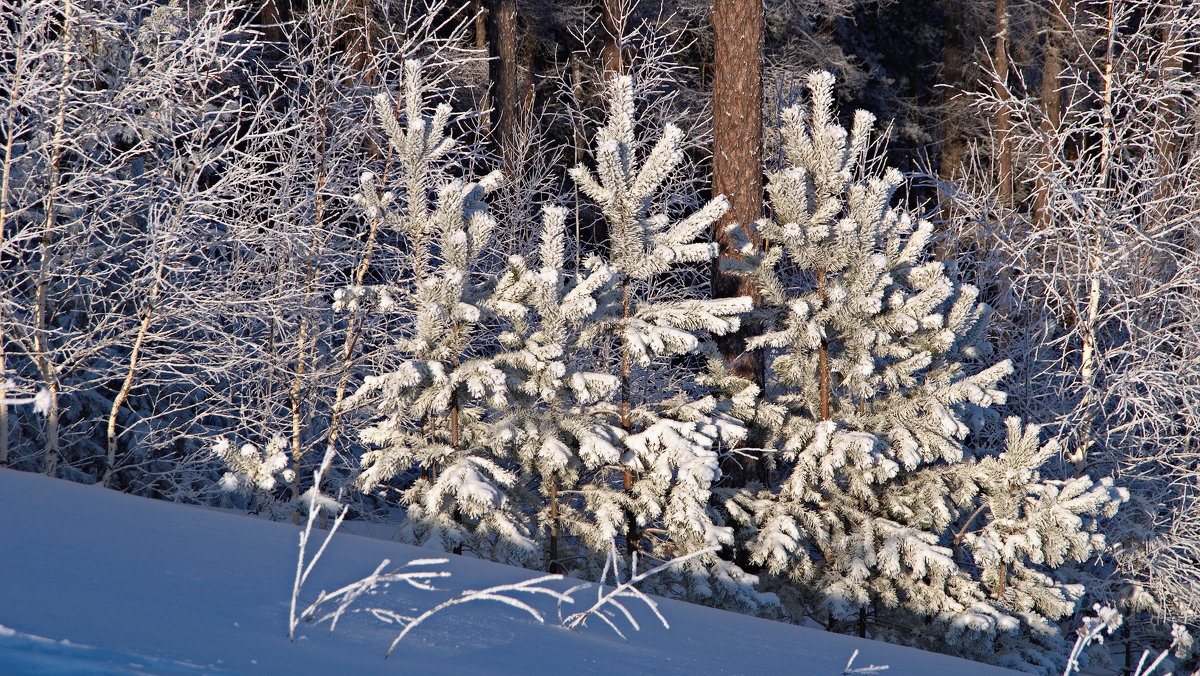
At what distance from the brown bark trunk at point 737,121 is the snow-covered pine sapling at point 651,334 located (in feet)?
3.78

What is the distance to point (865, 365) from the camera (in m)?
6.77

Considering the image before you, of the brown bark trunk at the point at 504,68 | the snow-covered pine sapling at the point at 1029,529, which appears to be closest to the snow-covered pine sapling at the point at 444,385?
the snow-covered pine sapling at the point at 1029,529

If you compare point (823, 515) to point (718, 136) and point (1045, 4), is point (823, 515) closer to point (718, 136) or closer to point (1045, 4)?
point (718, 136)

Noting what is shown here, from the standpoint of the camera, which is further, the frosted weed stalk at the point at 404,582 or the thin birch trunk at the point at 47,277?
the thin birch trunk at the point at 47,277

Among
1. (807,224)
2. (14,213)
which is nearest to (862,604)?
(807,224)

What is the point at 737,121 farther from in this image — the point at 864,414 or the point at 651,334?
the point at 864,414

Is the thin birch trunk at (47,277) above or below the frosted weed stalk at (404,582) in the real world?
above

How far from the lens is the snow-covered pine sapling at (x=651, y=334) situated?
6.09 metres

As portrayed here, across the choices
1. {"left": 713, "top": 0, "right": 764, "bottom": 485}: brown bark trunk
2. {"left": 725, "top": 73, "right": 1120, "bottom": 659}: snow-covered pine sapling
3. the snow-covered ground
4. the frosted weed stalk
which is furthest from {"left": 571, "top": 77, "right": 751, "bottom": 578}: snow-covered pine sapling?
the frosted weed stalk

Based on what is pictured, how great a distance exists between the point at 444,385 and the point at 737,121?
12.2 feet

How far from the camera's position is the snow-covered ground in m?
2.24

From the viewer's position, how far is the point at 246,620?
2.64 m

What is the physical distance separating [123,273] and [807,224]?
5540 millimetres

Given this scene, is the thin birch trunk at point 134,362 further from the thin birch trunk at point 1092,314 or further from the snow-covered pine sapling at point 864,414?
the thin birch trunk at point 1092,314
